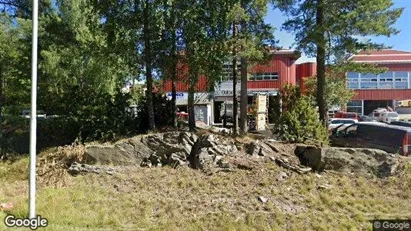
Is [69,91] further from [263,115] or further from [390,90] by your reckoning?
[390,90]

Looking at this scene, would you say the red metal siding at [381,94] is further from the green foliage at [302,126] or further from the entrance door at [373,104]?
the green foliage at [302,126]

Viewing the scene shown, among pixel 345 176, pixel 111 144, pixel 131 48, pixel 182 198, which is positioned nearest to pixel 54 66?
pixel 131 48

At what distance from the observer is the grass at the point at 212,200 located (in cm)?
662

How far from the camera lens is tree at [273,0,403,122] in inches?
450

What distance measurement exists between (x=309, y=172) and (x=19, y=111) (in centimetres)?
1560

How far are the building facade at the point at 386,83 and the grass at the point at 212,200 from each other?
4498cm

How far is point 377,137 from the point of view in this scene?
490 inches

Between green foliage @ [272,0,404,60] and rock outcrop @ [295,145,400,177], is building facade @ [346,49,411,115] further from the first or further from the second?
rock outcrop @ [295,145,400,177]

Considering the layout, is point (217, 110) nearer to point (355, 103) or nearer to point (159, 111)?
point (355, 103)

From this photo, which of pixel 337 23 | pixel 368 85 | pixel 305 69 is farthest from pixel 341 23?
pixel 368 85

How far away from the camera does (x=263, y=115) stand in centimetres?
2400

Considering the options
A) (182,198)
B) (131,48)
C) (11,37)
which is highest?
(11,37)

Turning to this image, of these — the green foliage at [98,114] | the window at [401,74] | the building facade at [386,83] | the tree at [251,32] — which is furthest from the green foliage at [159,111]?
the window at [401,74]

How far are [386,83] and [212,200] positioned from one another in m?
49.9
